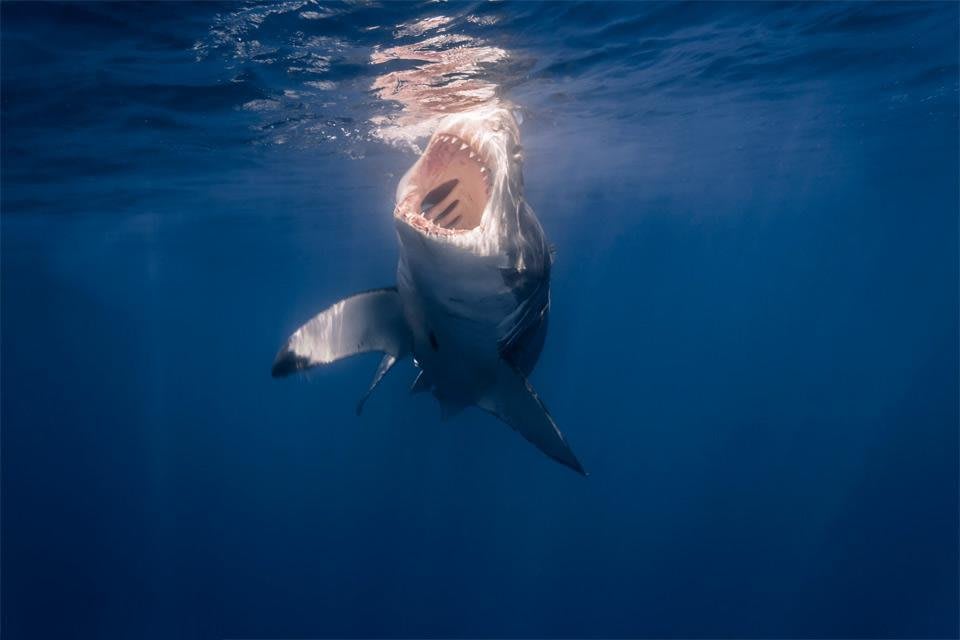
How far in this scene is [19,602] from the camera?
29656 mm

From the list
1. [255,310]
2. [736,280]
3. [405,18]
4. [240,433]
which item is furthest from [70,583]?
[736,280]

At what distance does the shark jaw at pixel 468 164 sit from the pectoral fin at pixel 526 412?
1911 millimetres

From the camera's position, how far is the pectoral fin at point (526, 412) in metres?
5.34

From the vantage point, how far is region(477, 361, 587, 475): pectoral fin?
5336 millimetres

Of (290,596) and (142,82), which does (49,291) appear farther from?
(142,82)

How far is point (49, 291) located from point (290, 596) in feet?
142

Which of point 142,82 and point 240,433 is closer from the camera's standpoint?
point 142,82

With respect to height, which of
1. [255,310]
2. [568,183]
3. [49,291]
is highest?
[568,183]

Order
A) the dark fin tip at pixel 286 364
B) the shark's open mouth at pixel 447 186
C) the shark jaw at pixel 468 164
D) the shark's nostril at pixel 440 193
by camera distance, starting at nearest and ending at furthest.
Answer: the shark jaw at pixel 468 164
the shark's open mouth at pixel 447 186
the dark fin tip at pixel 286 364
the shark's nostril at pixel 440 193

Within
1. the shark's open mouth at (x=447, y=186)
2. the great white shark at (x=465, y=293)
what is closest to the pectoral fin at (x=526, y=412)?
the great white shark at (x=465, y=293)

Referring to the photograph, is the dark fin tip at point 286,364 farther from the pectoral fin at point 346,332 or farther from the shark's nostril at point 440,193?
the shark's nostril at point 440,193

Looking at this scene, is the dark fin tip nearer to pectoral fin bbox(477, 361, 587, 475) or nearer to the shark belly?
the shark belly

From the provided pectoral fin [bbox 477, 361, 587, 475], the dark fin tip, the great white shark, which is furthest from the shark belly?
the dark fin tip

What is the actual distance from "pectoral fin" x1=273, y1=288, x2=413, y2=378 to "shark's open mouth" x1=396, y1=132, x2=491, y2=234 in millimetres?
970
